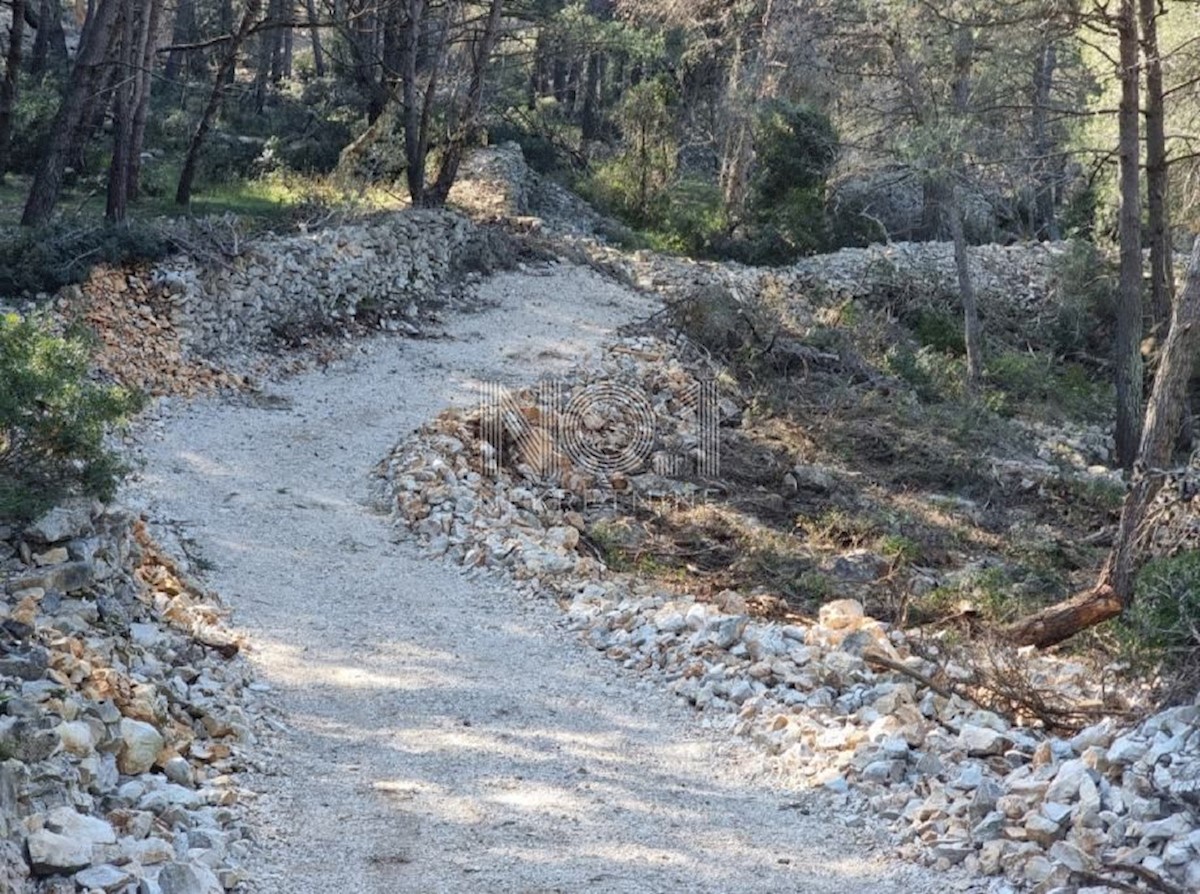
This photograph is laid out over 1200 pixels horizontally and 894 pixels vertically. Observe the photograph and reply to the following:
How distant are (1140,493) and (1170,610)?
161 cm

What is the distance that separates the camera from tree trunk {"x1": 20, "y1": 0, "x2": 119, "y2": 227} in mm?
14688

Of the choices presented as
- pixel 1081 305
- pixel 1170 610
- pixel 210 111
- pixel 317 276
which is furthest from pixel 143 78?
pixel 1170 610

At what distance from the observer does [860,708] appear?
21.5ft

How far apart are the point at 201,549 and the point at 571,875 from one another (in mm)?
4741

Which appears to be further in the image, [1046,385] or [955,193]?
[1046,385]

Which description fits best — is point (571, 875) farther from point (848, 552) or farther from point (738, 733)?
point (848, 552)

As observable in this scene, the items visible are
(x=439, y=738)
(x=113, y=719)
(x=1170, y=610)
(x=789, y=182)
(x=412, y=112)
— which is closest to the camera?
(x=113, y=719)

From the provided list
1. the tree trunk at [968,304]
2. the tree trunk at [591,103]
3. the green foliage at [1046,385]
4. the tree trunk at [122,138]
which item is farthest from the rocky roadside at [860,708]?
the tree trunk at [591,103]

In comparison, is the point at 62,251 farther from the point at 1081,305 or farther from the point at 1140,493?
the point at 1081,305

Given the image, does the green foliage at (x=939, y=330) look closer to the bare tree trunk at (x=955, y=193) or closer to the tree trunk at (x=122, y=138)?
the bare tree trunk at (x=955, y=193)

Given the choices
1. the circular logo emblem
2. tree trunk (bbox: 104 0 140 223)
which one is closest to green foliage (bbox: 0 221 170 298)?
tree trunk (bbox: 104 0 140 223)

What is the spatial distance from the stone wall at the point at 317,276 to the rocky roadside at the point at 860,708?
11.9 feet

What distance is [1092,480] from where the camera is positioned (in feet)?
46.1

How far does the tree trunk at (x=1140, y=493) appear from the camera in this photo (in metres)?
7.70
